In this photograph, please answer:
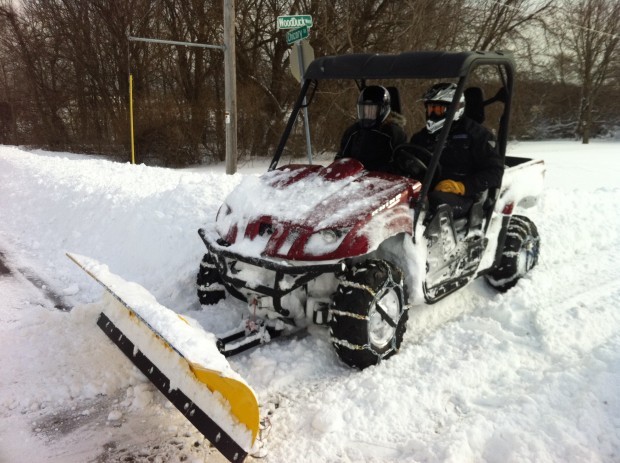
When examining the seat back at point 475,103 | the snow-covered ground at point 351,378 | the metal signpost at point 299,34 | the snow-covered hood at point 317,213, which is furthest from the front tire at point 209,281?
the metal signpost at point 299,34

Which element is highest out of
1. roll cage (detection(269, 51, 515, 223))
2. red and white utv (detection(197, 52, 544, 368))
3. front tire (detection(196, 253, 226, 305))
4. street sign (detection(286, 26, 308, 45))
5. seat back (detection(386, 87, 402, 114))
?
street sign (detection(286, 26, 308, 45))

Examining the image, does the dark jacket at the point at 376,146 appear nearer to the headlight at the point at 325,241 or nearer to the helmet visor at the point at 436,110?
the helmet visor at the point at 436,110

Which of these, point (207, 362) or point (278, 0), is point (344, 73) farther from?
point (278, 0)

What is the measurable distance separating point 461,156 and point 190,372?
282 cm

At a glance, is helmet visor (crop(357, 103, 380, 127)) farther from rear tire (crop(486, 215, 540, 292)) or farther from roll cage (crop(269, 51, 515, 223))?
rear tire (crop(486, 215, 540, 292))

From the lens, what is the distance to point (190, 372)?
261cm

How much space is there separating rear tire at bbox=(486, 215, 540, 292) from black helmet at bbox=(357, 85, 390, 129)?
1623 millimetres

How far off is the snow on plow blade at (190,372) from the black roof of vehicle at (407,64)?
2188 mm

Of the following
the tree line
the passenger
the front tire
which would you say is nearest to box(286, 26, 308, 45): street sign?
the passenger

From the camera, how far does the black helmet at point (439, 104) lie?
4.05m

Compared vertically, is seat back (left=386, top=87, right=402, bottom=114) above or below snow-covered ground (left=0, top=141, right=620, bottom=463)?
above

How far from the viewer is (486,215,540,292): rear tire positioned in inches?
182

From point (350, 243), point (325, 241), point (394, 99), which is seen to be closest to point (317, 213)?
point (325, 241)

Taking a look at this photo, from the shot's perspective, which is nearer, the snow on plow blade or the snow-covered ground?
the snow on plow blade
